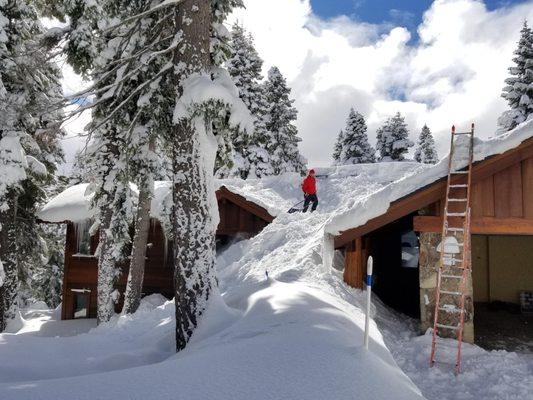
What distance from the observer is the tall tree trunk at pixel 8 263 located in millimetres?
13766

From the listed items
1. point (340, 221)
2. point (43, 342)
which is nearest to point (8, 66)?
point (43, 342)

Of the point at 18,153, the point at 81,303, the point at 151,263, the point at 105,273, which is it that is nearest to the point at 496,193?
the point at 105,273

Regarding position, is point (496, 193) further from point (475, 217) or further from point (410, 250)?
point (410, 250)

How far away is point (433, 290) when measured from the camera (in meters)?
9.28

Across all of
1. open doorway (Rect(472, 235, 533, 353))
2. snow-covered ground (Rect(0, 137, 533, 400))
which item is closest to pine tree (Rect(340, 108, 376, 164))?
open doorway (Rect(472, 235, 533, 353))

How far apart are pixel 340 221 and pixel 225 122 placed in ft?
12.9

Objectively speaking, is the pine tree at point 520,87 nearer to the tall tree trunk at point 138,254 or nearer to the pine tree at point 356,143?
the pine tree at point 356,143

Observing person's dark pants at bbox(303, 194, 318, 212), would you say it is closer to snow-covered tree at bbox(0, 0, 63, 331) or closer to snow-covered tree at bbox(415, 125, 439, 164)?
snow-covered tree at bbox(0, 0, 63, 331)

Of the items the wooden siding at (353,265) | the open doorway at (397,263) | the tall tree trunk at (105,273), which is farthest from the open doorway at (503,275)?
the tall tree trunk at (105,273)

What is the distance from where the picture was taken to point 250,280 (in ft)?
32.0

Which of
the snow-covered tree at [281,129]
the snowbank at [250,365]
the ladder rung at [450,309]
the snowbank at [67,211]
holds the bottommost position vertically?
the ladder rung at [450,309]

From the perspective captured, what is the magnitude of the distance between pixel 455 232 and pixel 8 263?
45.2ft

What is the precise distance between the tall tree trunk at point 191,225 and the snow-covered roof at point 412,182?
3.85 metres

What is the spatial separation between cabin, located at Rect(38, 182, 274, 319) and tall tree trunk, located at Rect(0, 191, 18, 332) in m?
3.50
